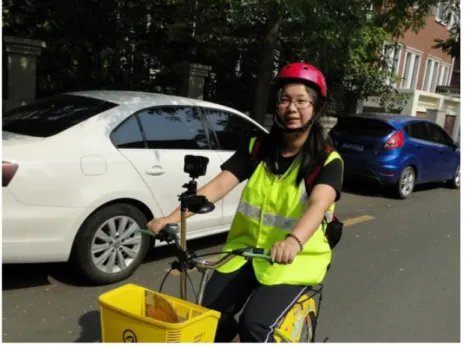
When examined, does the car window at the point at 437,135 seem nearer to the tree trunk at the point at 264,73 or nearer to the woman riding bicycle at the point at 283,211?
the tree trunk at the point at 264,73

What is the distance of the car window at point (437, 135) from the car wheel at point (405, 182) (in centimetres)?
103

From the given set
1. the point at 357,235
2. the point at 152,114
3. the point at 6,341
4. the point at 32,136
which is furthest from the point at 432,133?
the point at 6,341

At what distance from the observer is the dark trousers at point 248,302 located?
7.06 feet

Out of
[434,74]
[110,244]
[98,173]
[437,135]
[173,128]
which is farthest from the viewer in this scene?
[434,74]

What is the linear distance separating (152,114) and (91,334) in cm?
193

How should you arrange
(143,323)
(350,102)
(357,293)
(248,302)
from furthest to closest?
1. (350,102)
2. (357,293)
3. (248,302)
4. (143,323)

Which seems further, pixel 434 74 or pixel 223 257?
pixel 434 74

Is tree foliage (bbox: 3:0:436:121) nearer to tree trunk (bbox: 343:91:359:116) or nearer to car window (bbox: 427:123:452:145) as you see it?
car window (bbox: 427:123:452:145)

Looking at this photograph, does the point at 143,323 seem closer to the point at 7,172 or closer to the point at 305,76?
the point at 305,76

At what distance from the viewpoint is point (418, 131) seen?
378 inches

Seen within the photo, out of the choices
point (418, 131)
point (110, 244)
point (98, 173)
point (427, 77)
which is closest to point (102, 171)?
point (98, 173)

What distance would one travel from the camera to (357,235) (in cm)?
647

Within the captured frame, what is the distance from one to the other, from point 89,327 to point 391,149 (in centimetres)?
672

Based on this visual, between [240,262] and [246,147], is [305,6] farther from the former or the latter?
[240,262]
